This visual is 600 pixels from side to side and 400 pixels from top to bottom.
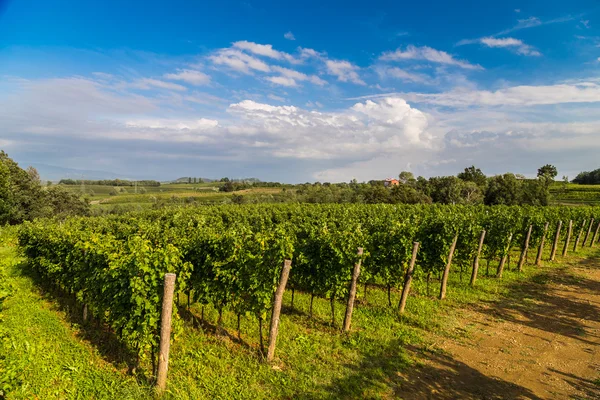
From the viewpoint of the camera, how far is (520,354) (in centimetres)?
795

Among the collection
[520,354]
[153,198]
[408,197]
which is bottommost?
[153,198]

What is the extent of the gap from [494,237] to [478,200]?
188 ft

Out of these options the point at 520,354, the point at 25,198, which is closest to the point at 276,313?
the point at 520,354

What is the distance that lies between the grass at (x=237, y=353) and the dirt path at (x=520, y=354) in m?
0.45

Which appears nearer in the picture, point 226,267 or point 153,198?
point 226,267

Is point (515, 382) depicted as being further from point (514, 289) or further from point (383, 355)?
point (514, 289)

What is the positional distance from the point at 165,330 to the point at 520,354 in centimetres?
871

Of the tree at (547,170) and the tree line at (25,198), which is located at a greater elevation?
the tree at (547,170)

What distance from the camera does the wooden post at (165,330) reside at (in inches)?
226

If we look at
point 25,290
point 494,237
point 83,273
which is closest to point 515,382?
point 494,237

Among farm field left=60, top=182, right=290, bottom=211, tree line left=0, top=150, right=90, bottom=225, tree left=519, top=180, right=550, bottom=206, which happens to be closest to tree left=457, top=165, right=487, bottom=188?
tree left=519, top=180, right=550, bottom=206

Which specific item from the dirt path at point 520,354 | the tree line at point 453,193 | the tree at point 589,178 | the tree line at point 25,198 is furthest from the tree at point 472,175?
the tree line at point 25,198

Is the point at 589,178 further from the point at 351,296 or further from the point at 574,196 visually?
the point at 351,296

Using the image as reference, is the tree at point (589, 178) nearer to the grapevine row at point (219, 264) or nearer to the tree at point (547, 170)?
the tree at point (547, 170)
